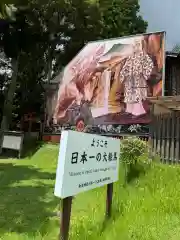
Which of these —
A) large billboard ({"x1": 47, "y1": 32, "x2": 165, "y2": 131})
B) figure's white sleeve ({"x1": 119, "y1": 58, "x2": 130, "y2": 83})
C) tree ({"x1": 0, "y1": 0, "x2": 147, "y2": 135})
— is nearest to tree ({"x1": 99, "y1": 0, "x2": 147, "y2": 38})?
tree ({"x1": 0, "y1": 0, "x2": 147, "y2": 135})

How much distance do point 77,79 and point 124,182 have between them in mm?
10529

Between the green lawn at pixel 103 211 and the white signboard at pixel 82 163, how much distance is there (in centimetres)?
64

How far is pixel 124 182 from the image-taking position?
7.96m

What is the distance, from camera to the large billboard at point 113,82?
15.5 m

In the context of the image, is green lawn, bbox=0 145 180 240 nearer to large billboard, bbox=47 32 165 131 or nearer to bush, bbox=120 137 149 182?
bush, bbox=120 137 149 182

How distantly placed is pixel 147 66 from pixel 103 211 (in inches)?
418

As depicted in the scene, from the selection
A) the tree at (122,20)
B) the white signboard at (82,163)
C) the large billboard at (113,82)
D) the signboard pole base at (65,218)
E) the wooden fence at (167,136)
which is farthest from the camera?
the tree at (122,20)

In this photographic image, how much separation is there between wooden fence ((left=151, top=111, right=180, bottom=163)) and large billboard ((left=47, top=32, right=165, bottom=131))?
4.50 m

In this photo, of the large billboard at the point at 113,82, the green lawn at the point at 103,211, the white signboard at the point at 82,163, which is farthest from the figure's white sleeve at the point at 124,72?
the white signboard at the point at 82,163

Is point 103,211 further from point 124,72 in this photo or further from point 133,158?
point 124,72

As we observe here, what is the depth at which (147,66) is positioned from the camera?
15727mm

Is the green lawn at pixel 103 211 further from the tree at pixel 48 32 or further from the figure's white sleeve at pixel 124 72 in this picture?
the tree at pixel 48 32

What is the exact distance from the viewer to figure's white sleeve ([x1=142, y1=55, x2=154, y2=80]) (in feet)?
51.0

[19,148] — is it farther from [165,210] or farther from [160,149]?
[165,210]
